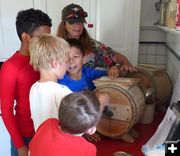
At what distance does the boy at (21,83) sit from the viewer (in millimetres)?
1099

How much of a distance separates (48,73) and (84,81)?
1.24ft

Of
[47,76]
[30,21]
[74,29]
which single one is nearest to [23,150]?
[47,76]

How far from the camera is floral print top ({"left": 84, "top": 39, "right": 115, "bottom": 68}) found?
1.68 metres

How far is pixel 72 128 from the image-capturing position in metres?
0.76

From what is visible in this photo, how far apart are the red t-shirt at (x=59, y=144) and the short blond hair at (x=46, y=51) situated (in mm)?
283

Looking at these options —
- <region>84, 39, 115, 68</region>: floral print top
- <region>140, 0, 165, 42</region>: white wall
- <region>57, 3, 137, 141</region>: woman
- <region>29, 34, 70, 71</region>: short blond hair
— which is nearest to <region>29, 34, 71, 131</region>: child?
<region>29, 34, 70, 71</region>: short blond hair

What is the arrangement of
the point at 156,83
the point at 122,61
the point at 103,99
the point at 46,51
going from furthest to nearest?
the point at 122,61
the point at 156,83
the point at 103,99
the point at 46,51

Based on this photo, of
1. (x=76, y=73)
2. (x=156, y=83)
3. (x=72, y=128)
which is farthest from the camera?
(x=156, y=83)

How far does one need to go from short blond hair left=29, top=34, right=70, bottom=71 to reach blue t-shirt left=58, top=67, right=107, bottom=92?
287 millimetres

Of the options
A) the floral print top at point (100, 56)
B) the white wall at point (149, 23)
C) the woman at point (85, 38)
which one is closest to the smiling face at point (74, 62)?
the woman at point (85, 38)

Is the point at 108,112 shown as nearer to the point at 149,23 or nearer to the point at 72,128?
the point at 72,128

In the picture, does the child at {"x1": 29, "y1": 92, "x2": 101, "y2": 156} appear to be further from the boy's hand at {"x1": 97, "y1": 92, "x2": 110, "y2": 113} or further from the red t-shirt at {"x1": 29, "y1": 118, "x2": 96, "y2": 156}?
the boy's hand at {"x1": 97, "y1": 92, "x2": 110, "y2": 113}

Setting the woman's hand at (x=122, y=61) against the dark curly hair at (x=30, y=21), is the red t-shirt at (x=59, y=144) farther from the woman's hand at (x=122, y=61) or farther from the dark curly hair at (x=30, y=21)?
the woman's hand at (x=122, y=61)

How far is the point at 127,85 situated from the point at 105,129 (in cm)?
28
